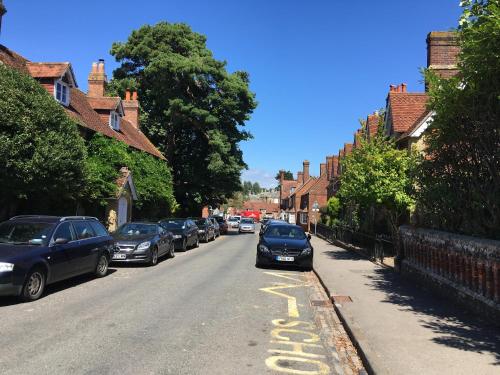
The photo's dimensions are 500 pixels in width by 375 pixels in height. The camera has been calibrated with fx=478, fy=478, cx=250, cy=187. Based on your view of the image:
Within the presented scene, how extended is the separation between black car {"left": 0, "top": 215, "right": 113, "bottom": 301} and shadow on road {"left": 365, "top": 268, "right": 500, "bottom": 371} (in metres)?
6.71

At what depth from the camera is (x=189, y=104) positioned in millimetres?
35906

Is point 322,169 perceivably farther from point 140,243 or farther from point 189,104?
point 140,243

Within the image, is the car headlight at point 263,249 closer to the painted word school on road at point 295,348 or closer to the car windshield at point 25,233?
the painted word school on road at point 295,348

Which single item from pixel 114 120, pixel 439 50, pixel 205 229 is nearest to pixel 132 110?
pixel 114 120

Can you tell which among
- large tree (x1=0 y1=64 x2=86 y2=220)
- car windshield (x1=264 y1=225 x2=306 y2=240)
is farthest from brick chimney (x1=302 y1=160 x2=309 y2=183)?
large tree (x1=0 y1=64 x2=86 y2=220)

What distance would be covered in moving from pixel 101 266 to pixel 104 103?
1850cm

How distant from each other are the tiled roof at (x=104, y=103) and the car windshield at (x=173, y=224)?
9.27 meters

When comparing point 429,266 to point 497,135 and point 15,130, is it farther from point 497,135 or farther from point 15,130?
point 15,130

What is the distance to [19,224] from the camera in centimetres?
1034

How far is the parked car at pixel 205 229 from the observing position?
28933mm

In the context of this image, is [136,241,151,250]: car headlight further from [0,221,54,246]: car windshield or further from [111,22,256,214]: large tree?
[111,22,256,214]: large tree

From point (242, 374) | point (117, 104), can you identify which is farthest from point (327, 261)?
point (117, 104)

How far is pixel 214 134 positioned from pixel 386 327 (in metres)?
29.9

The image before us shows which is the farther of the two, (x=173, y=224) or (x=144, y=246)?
(x=173, y=224)
